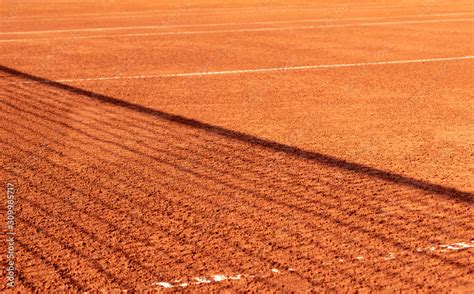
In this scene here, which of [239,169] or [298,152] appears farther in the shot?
[298,152]

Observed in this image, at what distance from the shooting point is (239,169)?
7227 millimetres

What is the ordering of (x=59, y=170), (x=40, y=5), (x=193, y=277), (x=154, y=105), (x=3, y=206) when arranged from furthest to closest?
(x=40, y=5) < (x=154, y=105) < (x=59, y=170) < (x=3, y=206) < (x=193, y=277)

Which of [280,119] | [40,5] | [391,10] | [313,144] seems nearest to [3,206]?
[313,144]

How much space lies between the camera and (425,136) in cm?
855

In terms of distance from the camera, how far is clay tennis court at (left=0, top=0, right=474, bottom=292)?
5133 mm

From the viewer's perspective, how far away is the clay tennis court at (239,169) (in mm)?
5133

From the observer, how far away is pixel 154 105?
33.6 feet

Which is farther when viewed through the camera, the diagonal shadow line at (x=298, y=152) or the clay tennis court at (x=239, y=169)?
the diagonal shadow line at (x=298, y=152)

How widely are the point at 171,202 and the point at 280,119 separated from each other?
10.9 feet

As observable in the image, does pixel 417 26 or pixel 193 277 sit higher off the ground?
pixel 193 277

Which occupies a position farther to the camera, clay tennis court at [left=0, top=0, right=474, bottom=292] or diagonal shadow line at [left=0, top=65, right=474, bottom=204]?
diagonal shadow line at [left=0, top=65, right=474, bottom=204]

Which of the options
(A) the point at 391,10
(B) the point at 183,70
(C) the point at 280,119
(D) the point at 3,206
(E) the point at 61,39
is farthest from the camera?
(A) the point at 391,10

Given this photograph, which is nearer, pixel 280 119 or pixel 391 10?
pixel 280 119

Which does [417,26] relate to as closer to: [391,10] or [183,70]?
[391,10]
